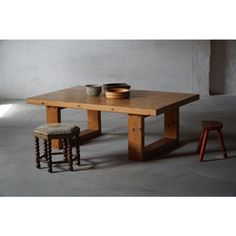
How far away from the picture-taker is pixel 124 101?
4.39 m

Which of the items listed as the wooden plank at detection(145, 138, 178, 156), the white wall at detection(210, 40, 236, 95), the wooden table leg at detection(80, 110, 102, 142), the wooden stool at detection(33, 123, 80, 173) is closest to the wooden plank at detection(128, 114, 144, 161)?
the wooden plank at detection(145, 138, 178, 156)

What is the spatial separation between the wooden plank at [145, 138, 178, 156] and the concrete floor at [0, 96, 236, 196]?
0.25ft

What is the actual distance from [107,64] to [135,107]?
4161mm

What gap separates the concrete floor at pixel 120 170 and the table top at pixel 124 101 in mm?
499

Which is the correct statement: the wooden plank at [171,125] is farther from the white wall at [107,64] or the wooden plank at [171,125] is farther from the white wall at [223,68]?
the white wall at [223,68]

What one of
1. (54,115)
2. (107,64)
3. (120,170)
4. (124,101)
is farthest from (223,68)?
(120,170)

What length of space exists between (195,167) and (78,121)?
2.47 meters

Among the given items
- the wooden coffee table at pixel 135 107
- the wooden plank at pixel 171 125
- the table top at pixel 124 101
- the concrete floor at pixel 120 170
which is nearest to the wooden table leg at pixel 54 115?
the wooden coffee table at pixel 135 107

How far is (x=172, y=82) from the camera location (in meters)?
8.09

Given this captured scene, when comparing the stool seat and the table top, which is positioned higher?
the table top

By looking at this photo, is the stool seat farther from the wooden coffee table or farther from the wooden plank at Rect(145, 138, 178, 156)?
the wooden plank at Rect(145, 138, 178, 156)

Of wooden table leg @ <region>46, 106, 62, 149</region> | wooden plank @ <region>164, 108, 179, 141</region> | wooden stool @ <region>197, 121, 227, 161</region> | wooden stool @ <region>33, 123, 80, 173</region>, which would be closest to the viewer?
wooden stool @ <region>33, 123, 80, 173</region>

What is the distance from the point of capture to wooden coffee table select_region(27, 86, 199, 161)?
4.12m
